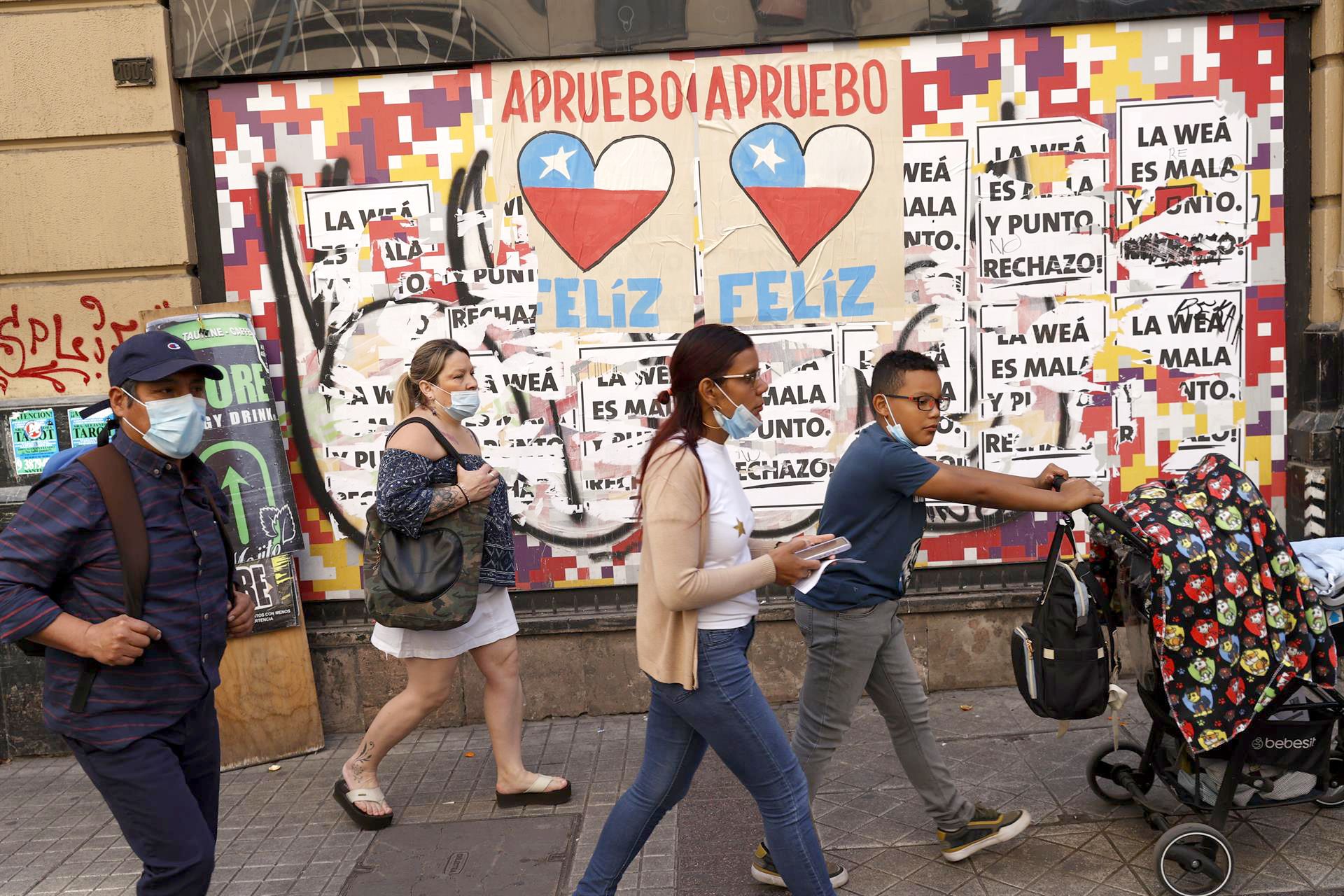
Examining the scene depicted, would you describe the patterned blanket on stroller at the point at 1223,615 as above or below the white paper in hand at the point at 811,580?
below

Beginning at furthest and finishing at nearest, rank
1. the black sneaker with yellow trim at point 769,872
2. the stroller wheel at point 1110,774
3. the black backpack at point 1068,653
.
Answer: the stroller wheel at point 1110,774 < the black sneaker with yellow trim at point 769,872 < the black backpack at point 1068,653

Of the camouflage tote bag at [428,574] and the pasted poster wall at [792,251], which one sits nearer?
the camouflage tote bag at [428,574]

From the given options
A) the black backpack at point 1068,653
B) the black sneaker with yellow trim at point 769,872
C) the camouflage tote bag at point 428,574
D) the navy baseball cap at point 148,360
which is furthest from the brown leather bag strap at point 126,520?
the black backpack at point 1068,653

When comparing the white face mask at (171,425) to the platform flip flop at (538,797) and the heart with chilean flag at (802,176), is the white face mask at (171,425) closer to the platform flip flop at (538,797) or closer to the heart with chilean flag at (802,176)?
the platform flip flop at (538,797)

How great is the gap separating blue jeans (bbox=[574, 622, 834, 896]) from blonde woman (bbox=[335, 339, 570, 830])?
148 cm

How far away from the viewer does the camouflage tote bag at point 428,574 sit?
439cm

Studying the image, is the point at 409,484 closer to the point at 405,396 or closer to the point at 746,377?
the point at 405,396


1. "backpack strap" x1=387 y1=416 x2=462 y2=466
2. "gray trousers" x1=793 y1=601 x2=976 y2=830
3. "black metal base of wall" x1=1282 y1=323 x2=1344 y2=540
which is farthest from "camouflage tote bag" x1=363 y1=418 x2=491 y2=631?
"black metal base of wall" x1=1282 y1=323 x2=1344 y2=540

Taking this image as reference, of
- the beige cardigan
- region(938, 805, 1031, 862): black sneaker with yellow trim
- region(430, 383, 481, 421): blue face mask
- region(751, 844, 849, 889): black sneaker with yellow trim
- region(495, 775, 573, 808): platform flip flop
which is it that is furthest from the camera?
region(495, 775, 573, 808): platform flip flop

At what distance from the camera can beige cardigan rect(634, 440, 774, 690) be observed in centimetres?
303

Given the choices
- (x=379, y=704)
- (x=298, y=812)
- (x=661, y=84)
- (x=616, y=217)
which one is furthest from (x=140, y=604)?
(x=661, y=84)

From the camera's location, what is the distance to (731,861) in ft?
13.7

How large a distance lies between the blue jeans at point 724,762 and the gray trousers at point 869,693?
0.60 m

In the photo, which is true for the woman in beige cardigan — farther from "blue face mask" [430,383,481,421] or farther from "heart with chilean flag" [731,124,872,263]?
"heart with chilean flag" [731,124,872,263]
